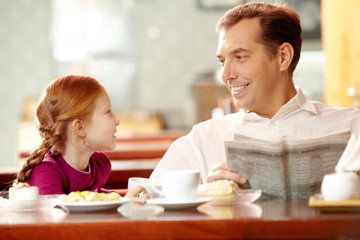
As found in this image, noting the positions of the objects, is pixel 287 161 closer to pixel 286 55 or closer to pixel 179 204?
pixel 179 204

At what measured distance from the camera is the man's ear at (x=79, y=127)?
2.02 meters

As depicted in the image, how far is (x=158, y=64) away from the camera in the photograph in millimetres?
7953

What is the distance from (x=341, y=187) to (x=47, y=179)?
3.32 feet

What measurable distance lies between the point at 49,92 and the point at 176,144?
488mm

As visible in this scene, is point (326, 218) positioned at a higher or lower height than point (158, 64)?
lower

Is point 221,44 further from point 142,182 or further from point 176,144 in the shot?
point 142,182

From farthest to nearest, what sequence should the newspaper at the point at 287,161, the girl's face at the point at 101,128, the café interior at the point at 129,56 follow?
the café interior at the point at 129,56, the girl's face at the point at 101,128, the newspaper at the point at 287,161

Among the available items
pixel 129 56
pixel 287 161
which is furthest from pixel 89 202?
pixel 129 56

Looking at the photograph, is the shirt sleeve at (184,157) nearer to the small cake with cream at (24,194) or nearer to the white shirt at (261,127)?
the white shirt at (261,127)

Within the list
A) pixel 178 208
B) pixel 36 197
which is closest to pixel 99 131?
pixel 36 197

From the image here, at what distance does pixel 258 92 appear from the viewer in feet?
6.60

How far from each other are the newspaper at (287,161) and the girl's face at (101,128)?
0.67m

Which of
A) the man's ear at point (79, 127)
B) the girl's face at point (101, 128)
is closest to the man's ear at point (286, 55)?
the girl's face at point (101, 128)

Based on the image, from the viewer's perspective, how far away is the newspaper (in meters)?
1.40
